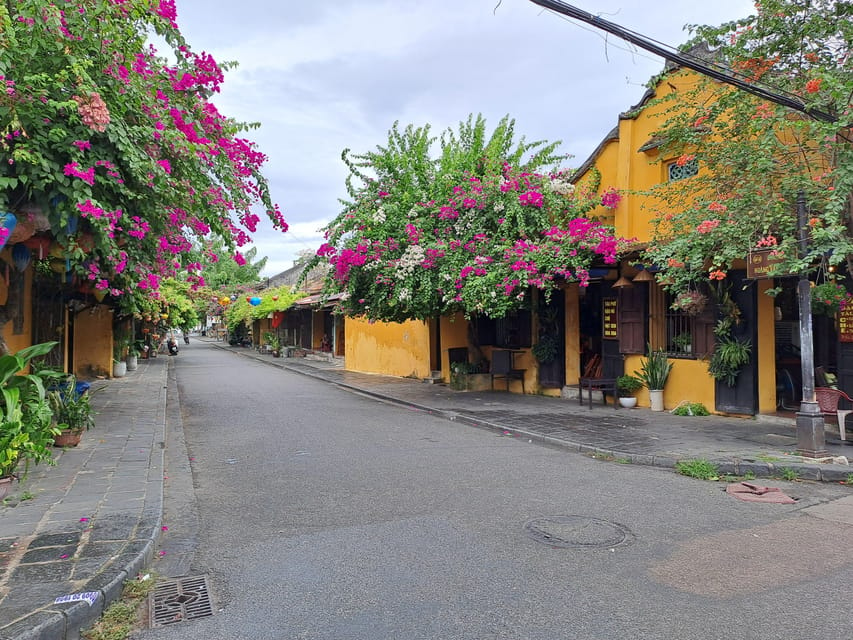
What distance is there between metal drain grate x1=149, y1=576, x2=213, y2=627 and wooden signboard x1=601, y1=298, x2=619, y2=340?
1058 cm

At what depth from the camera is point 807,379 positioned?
7.58m

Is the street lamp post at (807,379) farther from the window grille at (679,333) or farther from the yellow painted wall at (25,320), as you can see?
the yellow painted wall at (25,320)

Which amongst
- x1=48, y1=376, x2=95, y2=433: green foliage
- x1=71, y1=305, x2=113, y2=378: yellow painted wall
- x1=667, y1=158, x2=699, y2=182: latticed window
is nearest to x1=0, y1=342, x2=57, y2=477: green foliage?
x1=48, y1=376, x2=95, y2=433: green foliage

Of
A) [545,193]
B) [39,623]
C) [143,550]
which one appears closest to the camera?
[39,623]

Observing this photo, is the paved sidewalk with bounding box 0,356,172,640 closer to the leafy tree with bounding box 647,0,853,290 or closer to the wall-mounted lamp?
the leafy tree with bounding box 647,0,853,290

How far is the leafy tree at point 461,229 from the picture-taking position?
11.1 meters

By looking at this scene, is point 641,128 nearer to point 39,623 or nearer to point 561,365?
point 561,365

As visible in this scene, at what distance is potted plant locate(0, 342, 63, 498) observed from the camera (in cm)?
557

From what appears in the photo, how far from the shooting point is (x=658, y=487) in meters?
6.59

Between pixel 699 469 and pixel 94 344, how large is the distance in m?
19.1

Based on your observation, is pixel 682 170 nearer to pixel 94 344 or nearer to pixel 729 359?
pixel 729 359

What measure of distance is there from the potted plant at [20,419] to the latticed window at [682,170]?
10.0 metres

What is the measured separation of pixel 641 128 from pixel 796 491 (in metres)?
8.26

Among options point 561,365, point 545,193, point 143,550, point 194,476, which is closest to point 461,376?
point 561,365
